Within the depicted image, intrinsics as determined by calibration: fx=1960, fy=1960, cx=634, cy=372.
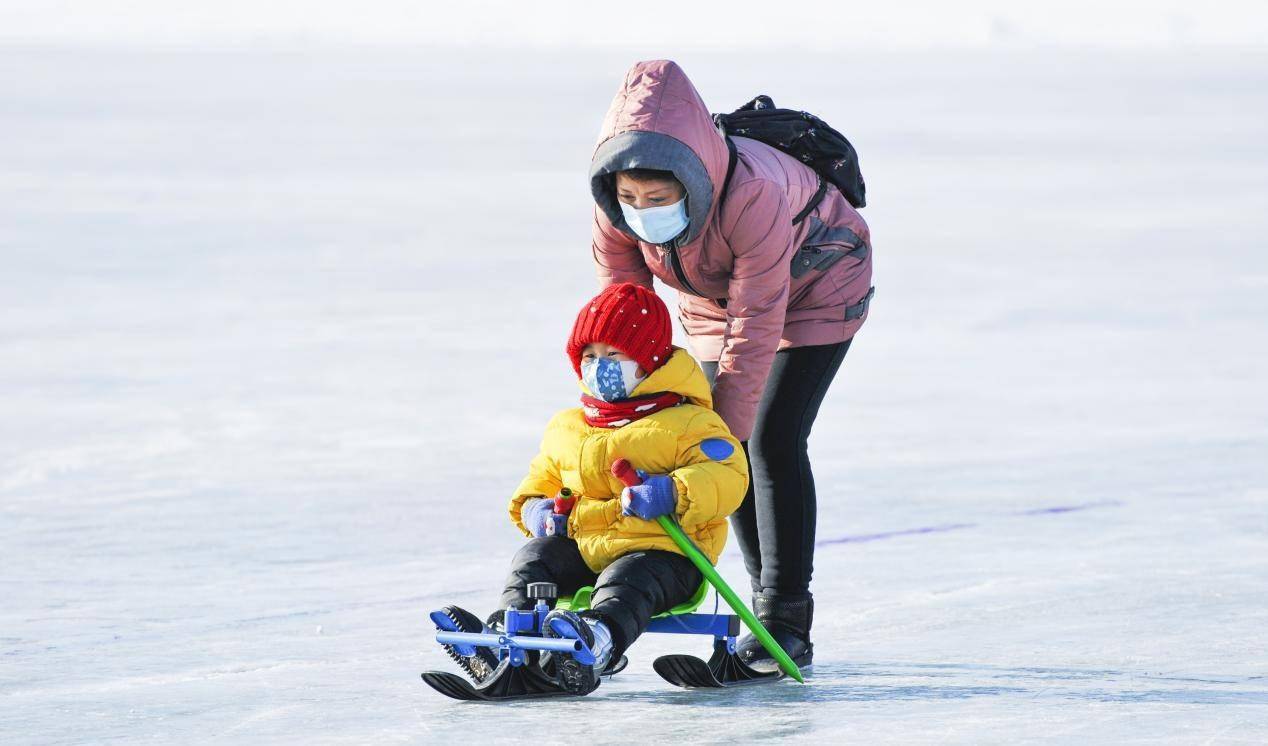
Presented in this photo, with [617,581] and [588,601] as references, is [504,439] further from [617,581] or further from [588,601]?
[617,581]

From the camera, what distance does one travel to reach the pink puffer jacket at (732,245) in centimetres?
377

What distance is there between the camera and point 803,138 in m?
4.27

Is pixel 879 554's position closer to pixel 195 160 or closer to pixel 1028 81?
pixel 195 160

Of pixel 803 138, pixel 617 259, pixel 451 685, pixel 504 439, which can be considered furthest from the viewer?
pixel 504 439

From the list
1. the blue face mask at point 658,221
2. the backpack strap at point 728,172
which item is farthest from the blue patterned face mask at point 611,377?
the backpack strap at point 728,172

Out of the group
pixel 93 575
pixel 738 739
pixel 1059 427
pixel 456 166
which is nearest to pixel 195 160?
pixel 456 166

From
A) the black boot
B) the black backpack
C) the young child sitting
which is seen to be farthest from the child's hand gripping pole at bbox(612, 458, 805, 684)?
the black backpack

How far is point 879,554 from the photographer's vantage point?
5.52 m

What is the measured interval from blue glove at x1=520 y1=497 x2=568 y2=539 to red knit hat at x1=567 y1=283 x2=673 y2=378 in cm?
27

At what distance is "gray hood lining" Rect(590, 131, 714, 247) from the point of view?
3.71 metres

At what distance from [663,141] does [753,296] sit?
14.7 inches

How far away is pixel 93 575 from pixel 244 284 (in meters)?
5.38

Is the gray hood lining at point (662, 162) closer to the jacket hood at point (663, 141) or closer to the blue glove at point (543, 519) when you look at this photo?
the jacket hood at point (663, 141)

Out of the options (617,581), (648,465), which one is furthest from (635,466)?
(617,581)
